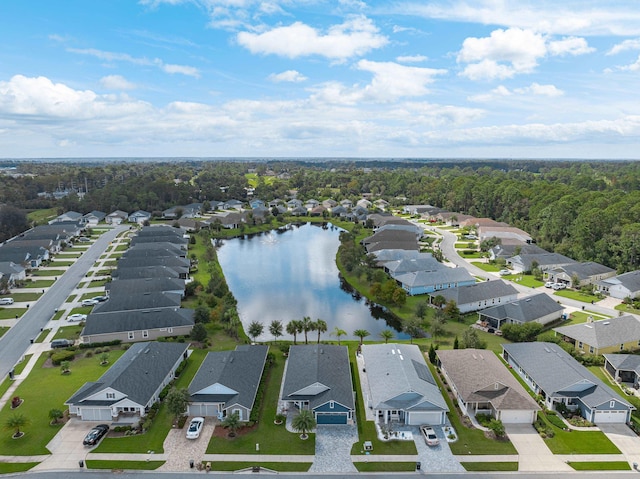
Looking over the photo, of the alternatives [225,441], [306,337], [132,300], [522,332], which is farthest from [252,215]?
[225,441]

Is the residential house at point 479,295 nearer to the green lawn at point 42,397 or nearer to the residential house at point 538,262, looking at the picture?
the residential house at point 538,262

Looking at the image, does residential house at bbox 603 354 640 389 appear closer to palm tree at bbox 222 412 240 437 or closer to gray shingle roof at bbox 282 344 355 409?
gray shingle roof at bbox 282 344 355 409

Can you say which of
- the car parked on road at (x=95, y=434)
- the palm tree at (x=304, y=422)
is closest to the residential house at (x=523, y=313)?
the palm tree at (x=304, y=422)

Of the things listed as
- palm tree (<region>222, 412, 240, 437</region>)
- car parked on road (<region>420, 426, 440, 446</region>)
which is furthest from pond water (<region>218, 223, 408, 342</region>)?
car parked on road (<region>420, 426, 440, 446</region>)

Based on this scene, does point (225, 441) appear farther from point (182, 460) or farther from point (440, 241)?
point (440, 241)

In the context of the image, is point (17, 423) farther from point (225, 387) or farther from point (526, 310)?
point (526, 310)
